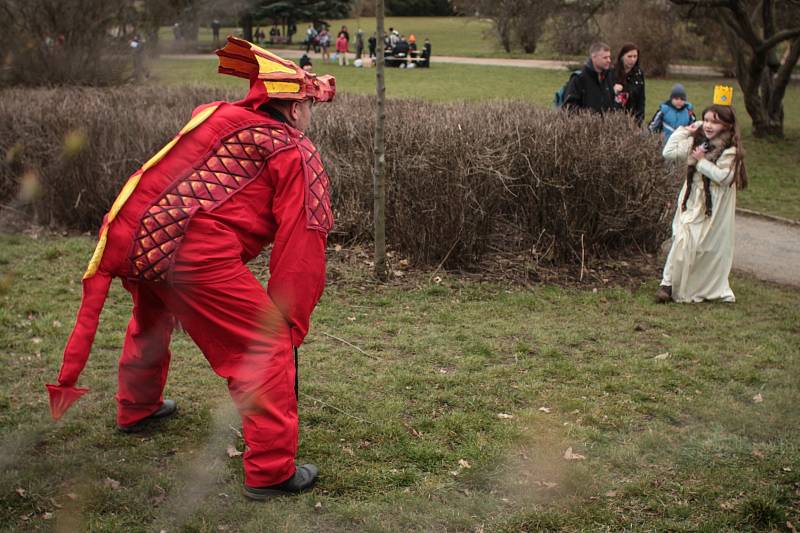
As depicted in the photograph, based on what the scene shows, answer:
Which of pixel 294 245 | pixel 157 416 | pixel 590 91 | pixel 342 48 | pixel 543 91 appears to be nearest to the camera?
pixel 294 245

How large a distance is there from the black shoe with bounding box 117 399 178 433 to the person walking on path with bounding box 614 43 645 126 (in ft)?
22.1

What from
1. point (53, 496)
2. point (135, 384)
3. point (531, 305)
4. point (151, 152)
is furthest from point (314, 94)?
point (151, 152)

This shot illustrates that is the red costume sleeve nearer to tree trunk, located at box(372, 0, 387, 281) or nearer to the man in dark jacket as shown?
tree trunk, located at box(372, 0, 387, 281)

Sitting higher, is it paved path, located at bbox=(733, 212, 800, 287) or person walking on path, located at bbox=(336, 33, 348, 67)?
person walking on path, located at bbox=(336, 33, 348, 67)

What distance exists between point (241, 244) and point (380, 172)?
12.8 feet

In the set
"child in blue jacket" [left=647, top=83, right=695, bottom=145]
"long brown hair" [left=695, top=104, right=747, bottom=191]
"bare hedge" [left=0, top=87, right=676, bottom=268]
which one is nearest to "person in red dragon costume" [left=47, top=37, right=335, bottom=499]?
"bare hedge" [left=0, top=87, right=676, bottom=268]

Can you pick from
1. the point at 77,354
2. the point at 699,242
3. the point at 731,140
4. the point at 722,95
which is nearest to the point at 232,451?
the point at 77,354

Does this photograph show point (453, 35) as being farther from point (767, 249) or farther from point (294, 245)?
point (294, 245)

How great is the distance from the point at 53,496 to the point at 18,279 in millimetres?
4485

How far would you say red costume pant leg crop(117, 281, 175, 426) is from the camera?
455 cm

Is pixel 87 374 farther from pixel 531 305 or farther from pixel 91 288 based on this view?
pixel 531 305

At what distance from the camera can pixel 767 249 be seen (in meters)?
10.2

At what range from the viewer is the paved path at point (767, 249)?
9.22 meters

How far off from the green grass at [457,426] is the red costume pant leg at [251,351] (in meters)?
0.32
